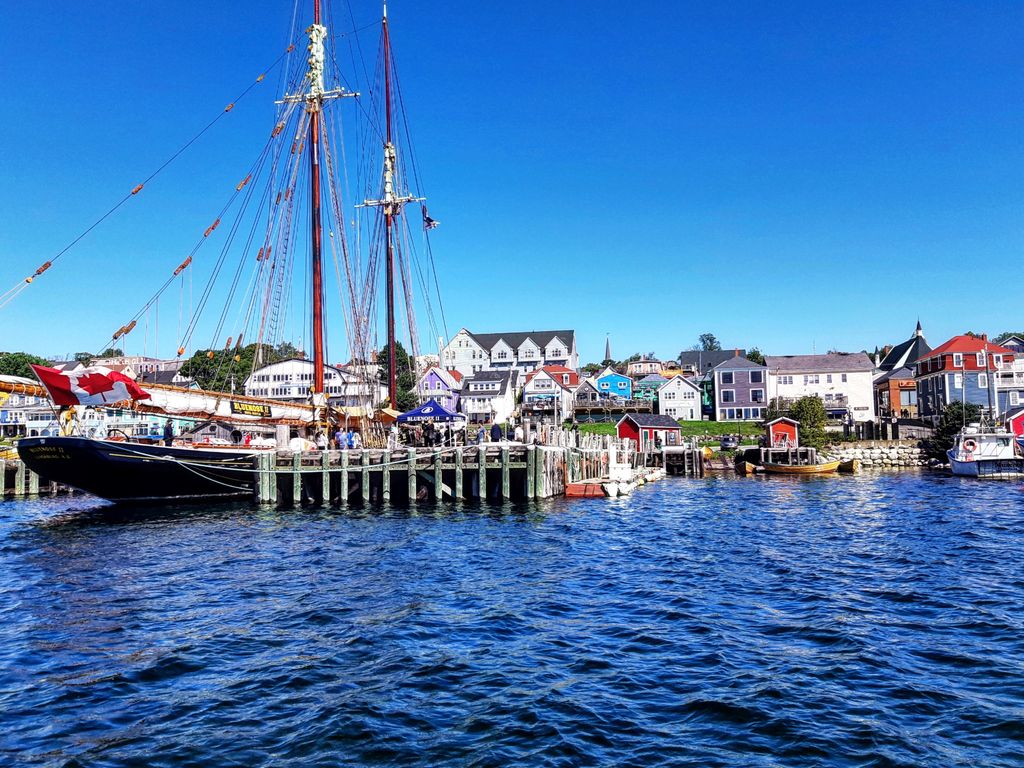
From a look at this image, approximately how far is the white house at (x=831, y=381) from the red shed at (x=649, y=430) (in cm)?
2360

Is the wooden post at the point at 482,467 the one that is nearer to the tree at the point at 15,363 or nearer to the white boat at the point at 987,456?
the white boat at the point at 987,456

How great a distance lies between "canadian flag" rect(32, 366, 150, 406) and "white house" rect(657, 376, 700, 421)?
80.2 meters

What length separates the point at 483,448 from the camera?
3706 cm

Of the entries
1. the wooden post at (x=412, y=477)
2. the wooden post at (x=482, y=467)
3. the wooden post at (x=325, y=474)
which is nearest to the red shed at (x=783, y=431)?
the wooden post at (x=482, y=467)

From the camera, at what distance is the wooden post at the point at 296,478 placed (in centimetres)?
3791

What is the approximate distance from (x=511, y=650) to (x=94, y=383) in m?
29.5

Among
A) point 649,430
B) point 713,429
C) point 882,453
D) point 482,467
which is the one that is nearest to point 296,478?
point 482,467

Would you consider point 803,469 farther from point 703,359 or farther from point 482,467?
point 703,359

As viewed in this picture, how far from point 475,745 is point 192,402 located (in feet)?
110

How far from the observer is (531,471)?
3719 cm

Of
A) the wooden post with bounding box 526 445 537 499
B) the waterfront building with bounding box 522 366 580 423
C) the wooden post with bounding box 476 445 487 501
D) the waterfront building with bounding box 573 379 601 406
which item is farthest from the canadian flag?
the waterfront building with bounding box 573 379 601 406

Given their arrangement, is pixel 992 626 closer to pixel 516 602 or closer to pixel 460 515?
pixel 516 602

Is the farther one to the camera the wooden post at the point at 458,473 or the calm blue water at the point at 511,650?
the wooden post at the point at 458,473

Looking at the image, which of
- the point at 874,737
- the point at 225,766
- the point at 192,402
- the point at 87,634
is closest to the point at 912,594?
the point at 874,737
